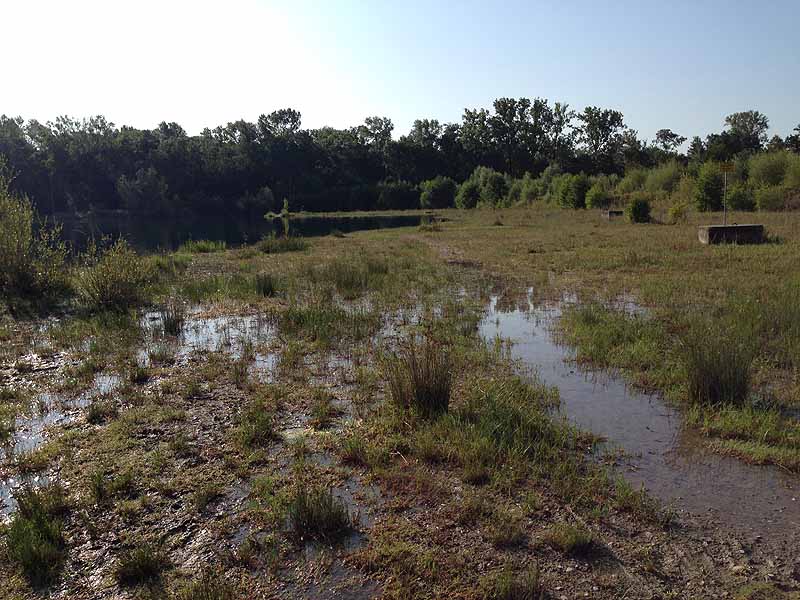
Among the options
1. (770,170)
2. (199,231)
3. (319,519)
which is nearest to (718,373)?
(319,519)

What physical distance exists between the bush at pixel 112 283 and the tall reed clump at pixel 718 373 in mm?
8714

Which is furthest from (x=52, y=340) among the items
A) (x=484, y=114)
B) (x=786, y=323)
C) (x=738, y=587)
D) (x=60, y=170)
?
(x=484, y=114)

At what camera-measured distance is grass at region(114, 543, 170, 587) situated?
3025mm

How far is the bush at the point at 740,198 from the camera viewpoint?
25797 millimetres

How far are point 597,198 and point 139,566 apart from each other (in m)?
35.3

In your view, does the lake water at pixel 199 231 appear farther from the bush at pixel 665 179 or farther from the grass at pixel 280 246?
the bush at pixel 665 179

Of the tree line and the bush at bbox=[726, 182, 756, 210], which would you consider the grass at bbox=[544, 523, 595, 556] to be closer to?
the bush at bbox=[726, 182, 756, 210]

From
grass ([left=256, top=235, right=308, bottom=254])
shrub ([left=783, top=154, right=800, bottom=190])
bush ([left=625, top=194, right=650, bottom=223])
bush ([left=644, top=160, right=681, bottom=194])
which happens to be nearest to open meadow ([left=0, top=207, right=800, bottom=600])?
grass ([left=256, top=235, right=308, bottom=254])

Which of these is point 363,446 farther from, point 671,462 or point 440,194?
point 440,194

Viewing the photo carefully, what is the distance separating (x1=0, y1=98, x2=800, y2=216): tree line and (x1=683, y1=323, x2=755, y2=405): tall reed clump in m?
51.3

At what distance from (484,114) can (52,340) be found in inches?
3662

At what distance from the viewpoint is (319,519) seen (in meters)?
3.41

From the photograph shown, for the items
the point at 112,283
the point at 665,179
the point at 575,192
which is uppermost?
the point at 665,179

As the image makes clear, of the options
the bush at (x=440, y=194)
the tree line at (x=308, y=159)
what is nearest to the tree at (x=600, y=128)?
the tree line at (x=308, y=159)
